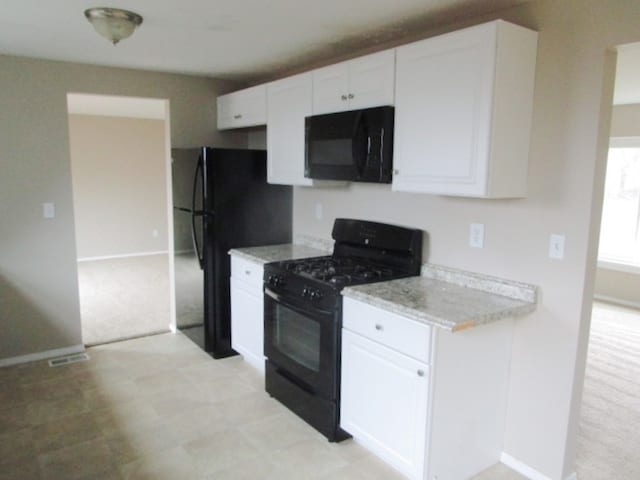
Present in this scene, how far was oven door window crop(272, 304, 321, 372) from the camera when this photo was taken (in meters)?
2.70

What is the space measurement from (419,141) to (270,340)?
156cm

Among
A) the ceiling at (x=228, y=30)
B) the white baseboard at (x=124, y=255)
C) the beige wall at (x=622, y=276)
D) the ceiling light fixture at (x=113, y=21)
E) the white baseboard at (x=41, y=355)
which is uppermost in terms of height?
the ceiling at (x=228, y=30)

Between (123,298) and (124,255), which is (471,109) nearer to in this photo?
(123,298)

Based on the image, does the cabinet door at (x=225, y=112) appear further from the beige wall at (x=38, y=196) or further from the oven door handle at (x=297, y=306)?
the oven door handle at (x=297, y=306)

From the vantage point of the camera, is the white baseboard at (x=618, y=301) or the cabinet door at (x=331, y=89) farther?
the white baseboard at (x=618, y=301)

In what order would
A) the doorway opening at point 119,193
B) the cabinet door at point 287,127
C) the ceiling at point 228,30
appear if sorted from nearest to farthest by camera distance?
the ceiling at point 228,30
the cabinet door at point 287,127
the doorway opening at point 119,193

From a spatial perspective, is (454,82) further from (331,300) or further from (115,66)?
(115,66)

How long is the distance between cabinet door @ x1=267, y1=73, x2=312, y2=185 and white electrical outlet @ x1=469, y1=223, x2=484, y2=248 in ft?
3.72

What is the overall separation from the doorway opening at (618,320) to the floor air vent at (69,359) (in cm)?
343

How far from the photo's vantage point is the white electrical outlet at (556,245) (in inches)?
85.7

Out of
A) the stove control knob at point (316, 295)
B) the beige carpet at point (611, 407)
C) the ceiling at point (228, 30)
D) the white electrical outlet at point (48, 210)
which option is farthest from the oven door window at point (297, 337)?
the white electrical outlet at point (48, 210)

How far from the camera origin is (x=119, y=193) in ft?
25.4

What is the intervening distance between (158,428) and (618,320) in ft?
15.2

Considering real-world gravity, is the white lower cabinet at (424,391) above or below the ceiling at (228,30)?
below
